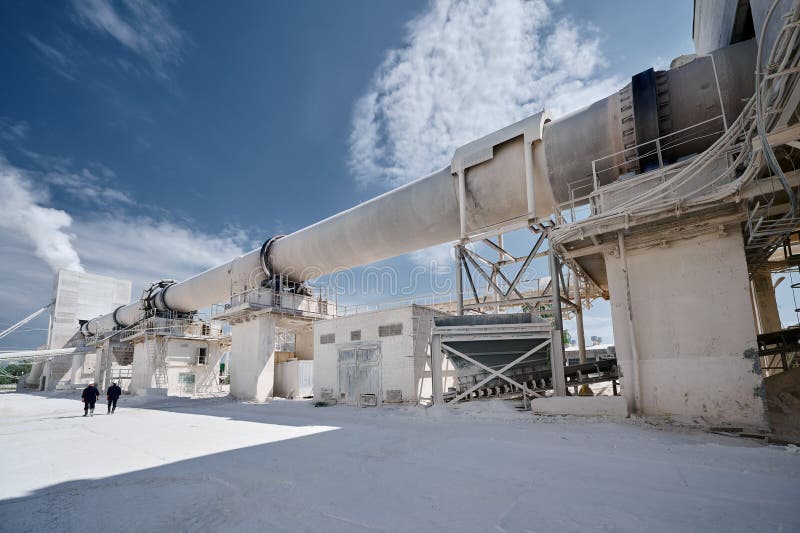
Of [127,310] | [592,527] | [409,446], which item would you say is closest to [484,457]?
[409,446]

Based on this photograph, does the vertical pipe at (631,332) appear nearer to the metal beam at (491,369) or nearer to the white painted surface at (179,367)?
the metal beam at (491,369)

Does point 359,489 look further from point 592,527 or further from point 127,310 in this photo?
point 127,310

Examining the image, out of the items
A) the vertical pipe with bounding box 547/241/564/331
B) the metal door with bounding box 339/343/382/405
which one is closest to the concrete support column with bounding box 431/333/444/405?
the vertical pipe with bounding box 547/241/564/331

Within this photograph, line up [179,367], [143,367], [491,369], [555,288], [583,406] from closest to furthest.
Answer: [583,406]
[491,369]
[555,288]
[179,367]
[143,367]

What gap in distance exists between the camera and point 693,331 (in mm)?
8953

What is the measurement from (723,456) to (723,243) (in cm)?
512

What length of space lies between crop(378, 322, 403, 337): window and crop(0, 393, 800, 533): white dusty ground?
7028 mm

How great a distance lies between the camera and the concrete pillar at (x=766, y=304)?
14625 mm

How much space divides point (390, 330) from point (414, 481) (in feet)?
36.8

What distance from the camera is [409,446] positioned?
7402 mm

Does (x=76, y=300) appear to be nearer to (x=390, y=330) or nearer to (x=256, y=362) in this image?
(x=256, y=362)

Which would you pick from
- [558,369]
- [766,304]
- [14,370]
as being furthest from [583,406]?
[14,370]

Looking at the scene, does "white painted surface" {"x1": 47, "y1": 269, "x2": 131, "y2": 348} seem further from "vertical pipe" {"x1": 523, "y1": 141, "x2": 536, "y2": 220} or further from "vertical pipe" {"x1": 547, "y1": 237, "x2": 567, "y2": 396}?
"vertical pipe" {"x1": 547, "y1": 237, "x2": 567, "y2": 396}

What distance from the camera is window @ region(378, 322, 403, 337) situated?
16.1m
